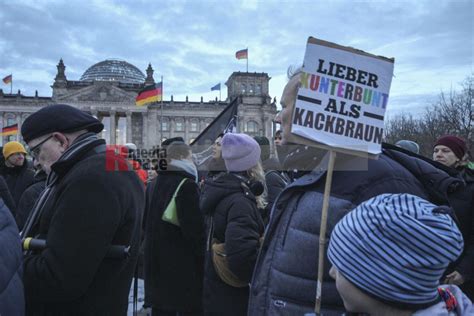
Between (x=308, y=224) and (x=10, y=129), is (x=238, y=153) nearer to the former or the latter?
(x=308, y=224)

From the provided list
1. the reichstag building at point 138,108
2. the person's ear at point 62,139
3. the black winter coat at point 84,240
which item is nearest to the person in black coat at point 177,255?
the black winter coat at point 84,240

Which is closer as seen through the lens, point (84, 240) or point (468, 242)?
point (84, 240)

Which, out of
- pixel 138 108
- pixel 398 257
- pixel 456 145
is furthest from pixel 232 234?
pixel 138 108

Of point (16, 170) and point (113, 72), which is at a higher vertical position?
point (113, 72)

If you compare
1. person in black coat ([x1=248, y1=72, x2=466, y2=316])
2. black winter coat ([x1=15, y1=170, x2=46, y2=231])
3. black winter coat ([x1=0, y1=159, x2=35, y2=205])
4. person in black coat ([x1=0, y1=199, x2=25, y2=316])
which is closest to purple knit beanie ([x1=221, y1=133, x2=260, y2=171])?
person in black coat ([x1=248, y1=72, x2=466, y2=316])

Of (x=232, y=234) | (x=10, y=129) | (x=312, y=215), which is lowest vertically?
(x=232, y=234)

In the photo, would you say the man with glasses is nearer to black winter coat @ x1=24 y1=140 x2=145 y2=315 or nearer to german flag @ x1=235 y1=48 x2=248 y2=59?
black winter coat @ x1=24 y1=140 x2=145 y2=315

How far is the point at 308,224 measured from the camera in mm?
2102

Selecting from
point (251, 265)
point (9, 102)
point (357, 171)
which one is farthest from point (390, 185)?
point (9, 102)

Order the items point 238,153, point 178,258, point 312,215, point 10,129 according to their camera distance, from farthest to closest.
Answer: point 10,129 < point 178,258 < point 238,153 < point 312,215

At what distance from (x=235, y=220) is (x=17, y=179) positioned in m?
4.98

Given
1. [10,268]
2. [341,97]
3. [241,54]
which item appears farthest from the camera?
[241,54]

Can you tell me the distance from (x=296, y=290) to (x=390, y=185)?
0.72 m

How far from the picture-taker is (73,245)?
2.28 metres
